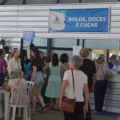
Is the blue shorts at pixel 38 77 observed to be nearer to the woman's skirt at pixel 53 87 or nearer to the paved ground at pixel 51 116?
the woman's skirt at pixel 53 87

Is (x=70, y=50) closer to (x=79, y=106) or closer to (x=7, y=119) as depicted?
(x=7, y=119)

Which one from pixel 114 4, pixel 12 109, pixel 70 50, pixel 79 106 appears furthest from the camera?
pixel 70 50

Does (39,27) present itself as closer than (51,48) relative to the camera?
Yes

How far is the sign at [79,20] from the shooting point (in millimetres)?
11594

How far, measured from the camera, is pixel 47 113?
35.0 feet

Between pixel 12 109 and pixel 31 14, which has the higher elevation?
pixel 31 14

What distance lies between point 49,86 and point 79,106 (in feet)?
13.5

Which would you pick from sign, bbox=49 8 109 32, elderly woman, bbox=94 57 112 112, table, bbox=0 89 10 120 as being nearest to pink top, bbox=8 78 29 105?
table, bbox=0 89 10 120

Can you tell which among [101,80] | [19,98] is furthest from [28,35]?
[19,98]

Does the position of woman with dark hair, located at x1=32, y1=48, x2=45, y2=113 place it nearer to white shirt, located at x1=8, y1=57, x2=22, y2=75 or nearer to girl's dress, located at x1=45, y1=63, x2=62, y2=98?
girl's dress, located at x1=45, y1=63, x2=62, y2=98

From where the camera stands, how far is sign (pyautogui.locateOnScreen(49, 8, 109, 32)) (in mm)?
11594

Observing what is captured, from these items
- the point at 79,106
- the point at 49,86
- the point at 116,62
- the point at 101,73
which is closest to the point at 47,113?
the point at 49,86

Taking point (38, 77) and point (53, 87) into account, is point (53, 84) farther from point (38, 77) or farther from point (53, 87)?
point (38, 77)

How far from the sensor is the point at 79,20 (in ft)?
39.2
